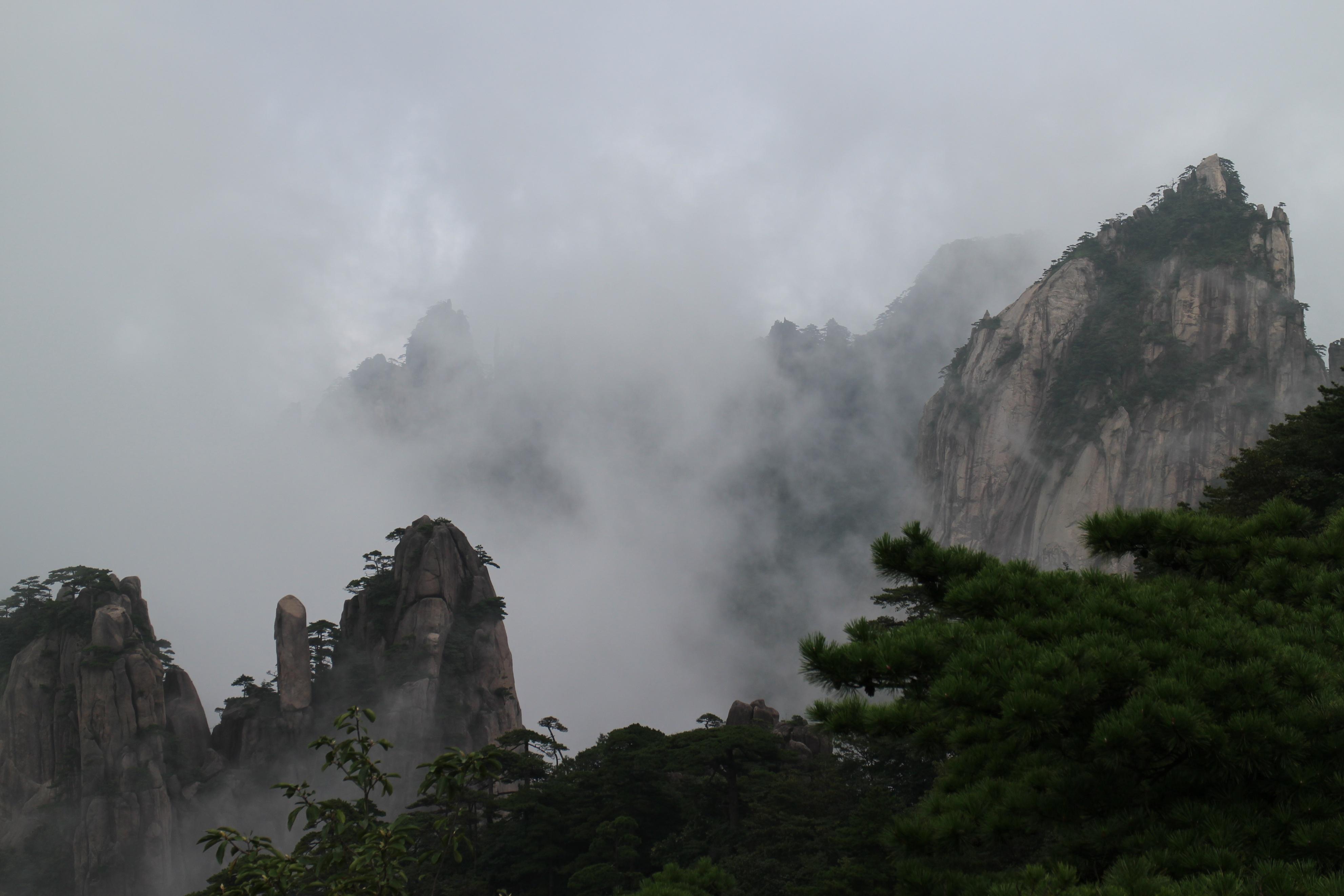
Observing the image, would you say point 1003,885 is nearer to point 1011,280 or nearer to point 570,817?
point 570,817

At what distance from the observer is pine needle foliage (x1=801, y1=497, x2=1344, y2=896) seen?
527cm

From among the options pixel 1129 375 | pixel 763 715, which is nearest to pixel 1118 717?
pixel 763 715

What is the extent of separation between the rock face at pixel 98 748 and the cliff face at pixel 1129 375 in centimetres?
5262

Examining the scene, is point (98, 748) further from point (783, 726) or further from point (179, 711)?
point (783, 726)

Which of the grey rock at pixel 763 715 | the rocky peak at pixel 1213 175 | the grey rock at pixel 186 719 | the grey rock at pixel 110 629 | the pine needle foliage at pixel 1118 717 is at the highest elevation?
the rocky peak at pixel 1213 175

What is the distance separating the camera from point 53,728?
43.8m

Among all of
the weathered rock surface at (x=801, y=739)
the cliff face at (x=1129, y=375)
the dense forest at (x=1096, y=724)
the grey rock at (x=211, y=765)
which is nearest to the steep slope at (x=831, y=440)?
the cliff face at (x=1129, y=375)

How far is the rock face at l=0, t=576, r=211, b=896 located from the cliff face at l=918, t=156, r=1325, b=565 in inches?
2072

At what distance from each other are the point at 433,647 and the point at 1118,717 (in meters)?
46.3

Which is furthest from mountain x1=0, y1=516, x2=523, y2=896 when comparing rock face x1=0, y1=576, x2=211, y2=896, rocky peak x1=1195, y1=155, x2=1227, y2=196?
rocky peak x1=1195, y1=155, x2=1227, y2=196

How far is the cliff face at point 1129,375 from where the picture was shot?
53.8 meters

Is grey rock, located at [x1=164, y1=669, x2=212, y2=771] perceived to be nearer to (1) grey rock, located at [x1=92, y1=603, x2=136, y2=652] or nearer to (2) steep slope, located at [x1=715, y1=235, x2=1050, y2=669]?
(1) grey rock, located at [x1=92, y1=603, x2=136, y2=652]

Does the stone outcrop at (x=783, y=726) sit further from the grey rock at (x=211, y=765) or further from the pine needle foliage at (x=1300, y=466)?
the grey rock at (x=211, y=765)

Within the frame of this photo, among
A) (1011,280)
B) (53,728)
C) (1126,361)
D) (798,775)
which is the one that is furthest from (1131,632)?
(1011,280)
